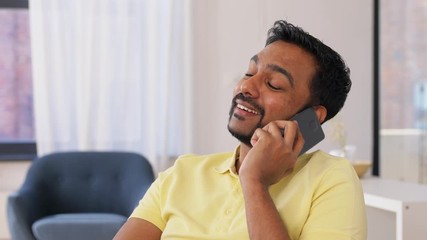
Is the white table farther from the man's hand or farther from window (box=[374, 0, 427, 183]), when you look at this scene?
window (box=[374, 0, 427, 183])

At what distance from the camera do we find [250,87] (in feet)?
4.62

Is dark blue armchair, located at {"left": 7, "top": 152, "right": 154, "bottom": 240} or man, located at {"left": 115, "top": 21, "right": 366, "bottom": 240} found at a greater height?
man, located at {"left": 115, "top": 21, "right": 366, "bottom": 240}

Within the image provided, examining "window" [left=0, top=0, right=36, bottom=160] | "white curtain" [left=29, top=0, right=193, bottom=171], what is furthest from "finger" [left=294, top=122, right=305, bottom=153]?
"window" [left=0, top=0, right=36, bottom=160]

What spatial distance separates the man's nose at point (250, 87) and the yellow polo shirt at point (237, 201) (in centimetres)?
19

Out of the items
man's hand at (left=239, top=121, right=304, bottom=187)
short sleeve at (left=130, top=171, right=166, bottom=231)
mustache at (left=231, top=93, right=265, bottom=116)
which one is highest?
mustache at (left=231, top=93, right=265, bottom=116)

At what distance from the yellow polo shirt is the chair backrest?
5.65 ft

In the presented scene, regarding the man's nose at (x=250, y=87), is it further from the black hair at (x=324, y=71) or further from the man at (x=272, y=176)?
the black hair at (x=324, y=71)

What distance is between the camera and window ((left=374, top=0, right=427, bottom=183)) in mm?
4266

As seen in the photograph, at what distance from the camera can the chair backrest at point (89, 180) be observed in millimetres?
3297

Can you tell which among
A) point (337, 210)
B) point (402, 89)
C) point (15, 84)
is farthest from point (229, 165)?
point (402, 89)

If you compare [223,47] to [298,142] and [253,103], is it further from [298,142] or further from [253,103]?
[298,142]

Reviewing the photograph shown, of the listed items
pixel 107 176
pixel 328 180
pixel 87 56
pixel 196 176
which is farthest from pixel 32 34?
pixel 328 180

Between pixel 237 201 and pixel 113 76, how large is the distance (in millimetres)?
2401

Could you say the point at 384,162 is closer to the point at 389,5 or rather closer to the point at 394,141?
the point at 394,141
